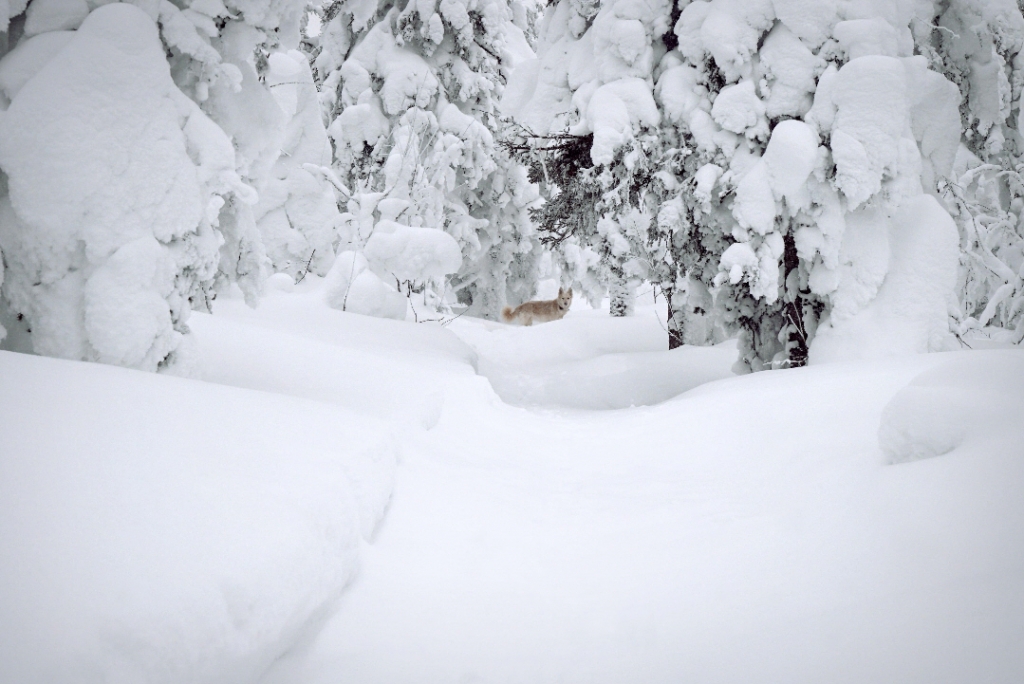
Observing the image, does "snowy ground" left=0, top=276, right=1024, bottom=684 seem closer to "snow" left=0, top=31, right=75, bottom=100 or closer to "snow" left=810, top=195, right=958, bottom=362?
"snow" left=0, top=31, right=75, bottom=100

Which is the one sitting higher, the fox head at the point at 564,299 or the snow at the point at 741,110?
the snow at the point at 741,110

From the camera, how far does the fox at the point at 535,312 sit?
1783 centimetres

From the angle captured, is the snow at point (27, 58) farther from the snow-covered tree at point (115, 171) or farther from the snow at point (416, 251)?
the snow at point (416, 251)

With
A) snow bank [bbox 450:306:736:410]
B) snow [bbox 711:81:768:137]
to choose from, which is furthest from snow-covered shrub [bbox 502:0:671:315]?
snow bank [bbox 450:306:736:410]

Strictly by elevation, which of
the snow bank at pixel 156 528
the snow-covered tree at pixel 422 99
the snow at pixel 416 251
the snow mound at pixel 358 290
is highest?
the snow-covered tree at pixel 422 99

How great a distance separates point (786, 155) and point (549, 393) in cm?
408

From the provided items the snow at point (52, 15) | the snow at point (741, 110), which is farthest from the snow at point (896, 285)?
the snow at point (52, 15)

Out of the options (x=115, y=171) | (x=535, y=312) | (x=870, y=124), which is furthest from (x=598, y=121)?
(x=535, y=312)

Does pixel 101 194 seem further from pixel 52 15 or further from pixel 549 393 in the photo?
pixel 549 393

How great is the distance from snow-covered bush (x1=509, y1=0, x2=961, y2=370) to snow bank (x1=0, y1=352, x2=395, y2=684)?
16.4 ft

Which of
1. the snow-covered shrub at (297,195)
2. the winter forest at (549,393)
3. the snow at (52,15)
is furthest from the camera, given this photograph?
the snow-covered shrub at (297,195)

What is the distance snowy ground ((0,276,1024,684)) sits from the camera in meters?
1.37

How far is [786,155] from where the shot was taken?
5.88 m

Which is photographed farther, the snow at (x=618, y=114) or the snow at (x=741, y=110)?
the snow at (x=618, y=114)
